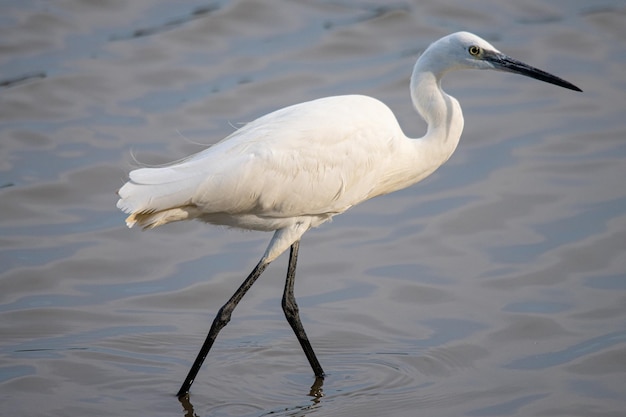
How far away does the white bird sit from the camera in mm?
5969

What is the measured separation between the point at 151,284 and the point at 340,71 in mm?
5092

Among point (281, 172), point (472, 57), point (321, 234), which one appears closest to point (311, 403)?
point (281, 172)

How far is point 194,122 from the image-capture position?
10898 mm

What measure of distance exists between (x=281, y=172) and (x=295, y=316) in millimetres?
1079

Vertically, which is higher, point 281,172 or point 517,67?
point 517,67

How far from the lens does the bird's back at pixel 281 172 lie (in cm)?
595

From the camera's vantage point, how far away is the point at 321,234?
8.88 m

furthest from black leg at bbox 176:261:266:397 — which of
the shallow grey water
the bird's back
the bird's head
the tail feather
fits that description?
the bird's head

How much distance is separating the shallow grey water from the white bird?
2.17ft

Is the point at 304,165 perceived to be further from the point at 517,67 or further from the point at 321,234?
the point at 321,234

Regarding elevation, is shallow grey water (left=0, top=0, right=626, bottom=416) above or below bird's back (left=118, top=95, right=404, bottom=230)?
below

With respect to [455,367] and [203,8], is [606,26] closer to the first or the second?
[203,8]

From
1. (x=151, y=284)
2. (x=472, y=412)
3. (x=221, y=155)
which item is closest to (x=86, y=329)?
(x=151, y=284)

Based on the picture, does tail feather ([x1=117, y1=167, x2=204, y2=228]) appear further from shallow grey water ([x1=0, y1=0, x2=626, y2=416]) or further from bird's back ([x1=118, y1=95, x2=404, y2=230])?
shallow grey water ([x1=0, y1=0, x2=626, y2=416])
